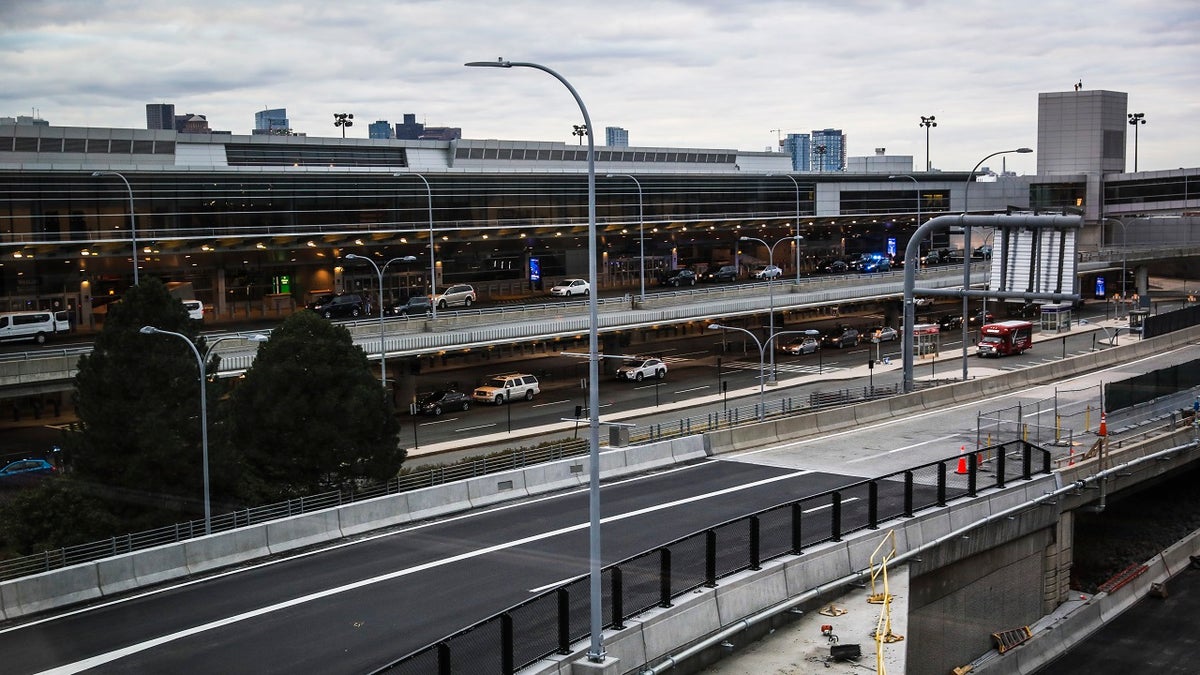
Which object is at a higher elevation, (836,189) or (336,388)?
(836,189)

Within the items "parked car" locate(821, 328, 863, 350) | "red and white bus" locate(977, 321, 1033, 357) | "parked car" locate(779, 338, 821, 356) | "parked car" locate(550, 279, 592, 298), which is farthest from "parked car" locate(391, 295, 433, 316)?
"red and white bus" locate(977, 321, 1033, 357)

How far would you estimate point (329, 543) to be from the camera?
26.6 metres

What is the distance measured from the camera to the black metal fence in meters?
16.9

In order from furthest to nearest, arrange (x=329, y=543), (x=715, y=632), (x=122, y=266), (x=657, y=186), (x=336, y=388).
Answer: (x=657, y=186), (x=122, y=266), (x=336, y=388), (x=329, y=543), (x=715, y=632)

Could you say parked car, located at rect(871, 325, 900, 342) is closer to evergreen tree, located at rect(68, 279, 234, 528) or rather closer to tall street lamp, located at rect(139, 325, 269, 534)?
tall street lamp, located at rect(139, 325, 269, 534)

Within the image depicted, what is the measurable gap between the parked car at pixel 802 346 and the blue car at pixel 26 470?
50184mm

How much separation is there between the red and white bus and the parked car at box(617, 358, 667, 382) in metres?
21.3

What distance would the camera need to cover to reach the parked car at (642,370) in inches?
2805

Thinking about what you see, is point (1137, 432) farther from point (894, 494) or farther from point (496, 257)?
point (496, 257)

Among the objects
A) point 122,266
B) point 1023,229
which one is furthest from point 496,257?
point 1023,229

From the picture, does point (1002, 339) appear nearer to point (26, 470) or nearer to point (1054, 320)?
point (1054, 320)

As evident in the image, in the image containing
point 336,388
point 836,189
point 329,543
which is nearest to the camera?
point 329,543

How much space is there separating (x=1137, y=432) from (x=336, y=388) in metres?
26.2

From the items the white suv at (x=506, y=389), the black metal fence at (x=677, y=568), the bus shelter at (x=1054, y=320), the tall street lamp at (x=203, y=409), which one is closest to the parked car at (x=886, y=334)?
the bus shelter at (x=1054, y=320)
